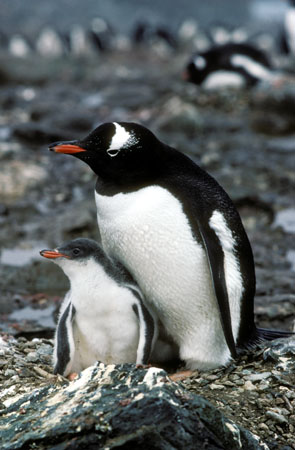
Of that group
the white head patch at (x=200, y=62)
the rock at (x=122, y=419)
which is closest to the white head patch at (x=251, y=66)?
the white head patch at (x=200, y=62)

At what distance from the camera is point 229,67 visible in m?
12.5

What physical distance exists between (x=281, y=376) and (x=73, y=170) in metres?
6.12

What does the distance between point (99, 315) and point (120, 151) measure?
79 cm

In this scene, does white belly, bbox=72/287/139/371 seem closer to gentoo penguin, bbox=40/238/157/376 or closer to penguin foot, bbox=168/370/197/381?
gentoo penguin, bbox=40/238/157/376

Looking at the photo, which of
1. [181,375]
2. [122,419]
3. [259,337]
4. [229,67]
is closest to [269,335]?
[259,337]

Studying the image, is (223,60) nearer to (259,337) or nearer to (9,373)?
(259,337)

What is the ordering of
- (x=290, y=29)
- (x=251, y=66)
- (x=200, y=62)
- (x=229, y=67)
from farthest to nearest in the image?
(x=290, y=29)
(x=200, y=62)
(x=229, y=67)
(x=251, y=66)

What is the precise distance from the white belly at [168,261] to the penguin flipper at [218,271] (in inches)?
2.6

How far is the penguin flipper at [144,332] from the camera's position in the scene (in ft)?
11.2

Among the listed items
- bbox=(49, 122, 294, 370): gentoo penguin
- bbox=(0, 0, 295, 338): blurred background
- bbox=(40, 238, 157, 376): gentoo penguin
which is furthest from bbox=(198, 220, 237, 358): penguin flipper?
bbox=(0, 0, 295, 338): blurred background

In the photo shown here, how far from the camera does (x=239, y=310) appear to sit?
3.64 m

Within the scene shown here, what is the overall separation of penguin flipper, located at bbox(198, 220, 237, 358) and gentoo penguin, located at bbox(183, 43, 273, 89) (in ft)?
30.1

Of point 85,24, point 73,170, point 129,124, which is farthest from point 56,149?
point 85,24

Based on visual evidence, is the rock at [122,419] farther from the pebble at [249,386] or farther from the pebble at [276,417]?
the pebble at [249,386]
